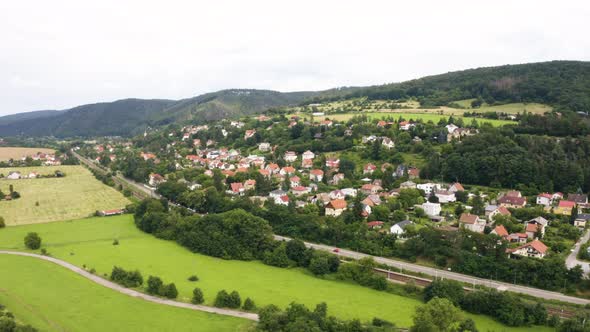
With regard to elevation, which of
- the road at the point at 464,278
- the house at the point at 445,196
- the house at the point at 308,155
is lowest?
the road at the point at 464,278

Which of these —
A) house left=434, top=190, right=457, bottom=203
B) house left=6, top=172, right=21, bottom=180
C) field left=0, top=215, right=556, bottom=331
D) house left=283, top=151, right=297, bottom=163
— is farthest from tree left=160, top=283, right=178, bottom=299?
house left=6, top=172, right=21, bottom=180

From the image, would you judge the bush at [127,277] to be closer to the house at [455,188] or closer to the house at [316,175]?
the house at [316,175]

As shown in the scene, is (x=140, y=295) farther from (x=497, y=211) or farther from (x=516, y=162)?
(x=516, y=162)

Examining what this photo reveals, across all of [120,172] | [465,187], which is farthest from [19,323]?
[120,172]

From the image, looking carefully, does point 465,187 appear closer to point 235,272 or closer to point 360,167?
point 360,167

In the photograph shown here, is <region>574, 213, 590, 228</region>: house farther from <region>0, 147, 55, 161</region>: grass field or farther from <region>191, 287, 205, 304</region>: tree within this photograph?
<region>0, 147, 55, 161</region>: grass field

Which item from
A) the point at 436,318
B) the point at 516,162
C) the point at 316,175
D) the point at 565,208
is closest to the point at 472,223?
the point at 565,208

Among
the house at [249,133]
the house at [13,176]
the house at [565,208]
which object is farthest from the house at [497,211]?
the house at [13,176]
